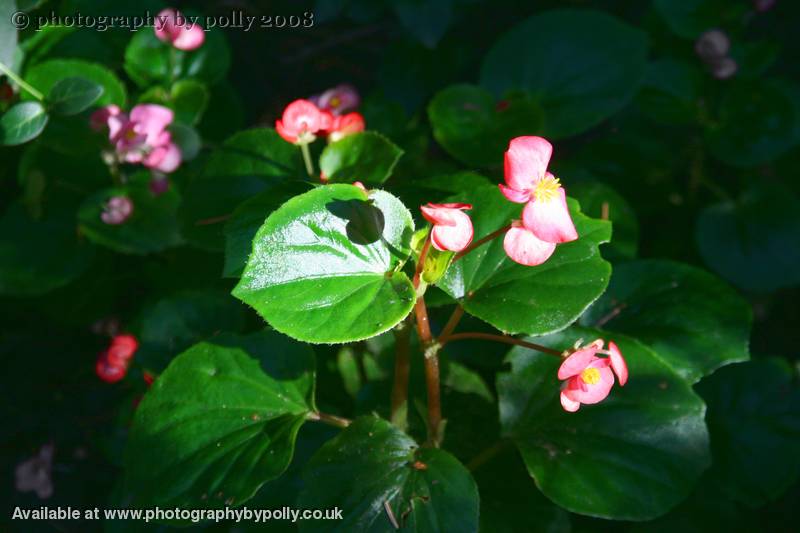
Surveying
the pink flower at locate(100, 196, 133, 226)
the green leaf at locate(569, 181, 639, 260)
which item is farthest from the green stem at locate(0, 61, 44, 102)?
the green leaf at locate(569, 181, 639, 260)

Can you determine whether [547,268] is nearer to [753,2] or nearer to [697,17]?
[697,17]

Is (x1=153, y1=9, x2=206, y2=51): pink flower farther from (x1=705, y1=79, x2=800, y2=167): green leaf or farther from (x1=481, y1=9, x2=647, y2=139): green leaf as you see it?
(x1=705, y1=79, x2=800, y2=167): green leaf

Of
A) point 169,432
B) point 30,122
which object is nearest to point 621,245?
point 169,432

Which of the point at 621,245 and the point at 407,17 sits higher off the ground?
the point at 407,17

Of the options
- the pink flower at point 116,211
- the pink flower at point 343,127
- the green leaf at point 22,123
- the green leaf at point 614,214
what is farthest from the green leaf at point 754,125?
the green leaf at point 22,123

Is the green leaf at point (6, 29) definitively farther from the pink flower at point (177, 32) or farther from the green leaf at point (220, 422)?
the green leaf at point (220, 422)

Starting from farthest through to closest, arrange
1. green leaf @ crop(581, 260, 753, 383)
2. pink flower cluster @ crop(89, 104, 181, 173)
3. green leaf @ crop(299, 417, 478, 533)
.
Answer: pink flower cluster @ crop(89, 104, 181, 173)
green leaf @ crop(581, 260, 753, 383)
green leaf @ crop(299, 417, 478, 533)

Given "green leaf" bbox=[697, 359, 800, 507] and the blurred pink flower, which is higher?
"green leaf" bbox=[697, 359, 800, 507]
